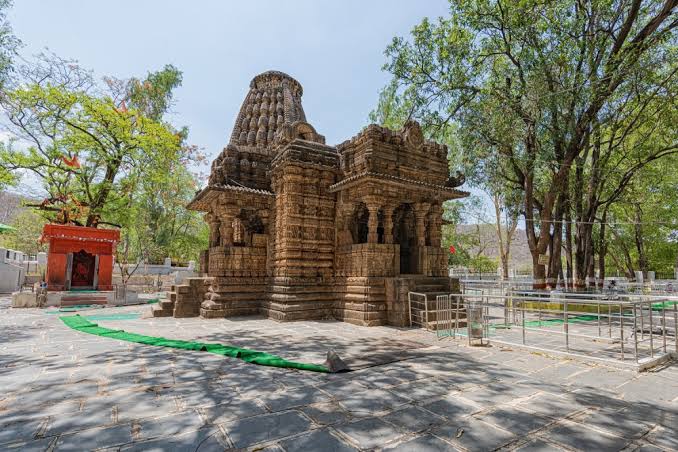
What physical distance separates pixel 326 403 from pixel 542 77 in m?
13.7

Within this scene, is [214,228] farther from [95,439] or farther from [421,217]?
[95,439]

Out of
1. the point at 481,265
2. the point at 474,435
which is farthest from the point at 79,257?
the point at 481,265

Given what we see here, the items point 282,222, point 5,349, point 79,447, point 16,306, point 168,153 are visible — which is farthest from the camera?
point 168,153

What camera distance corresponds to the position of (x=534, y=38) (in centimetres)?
1263

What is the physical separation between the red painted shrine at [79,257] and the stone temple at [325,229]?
1212cm

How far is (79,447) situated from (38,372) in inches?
117

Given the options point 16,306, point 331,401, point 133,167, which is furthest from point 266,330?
point 133,167

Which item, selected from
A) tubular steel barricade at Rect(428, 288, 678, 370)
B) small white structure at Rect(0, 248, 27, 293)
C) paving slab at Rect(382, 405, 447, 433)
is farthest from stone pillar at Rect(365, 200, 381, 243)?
small white structure at Rect(0, 248, 27, 293)

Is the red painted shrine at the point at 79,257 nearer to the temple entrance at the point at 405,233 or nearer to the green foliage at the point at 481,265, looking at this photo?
the temple entrance at the point at 405,233

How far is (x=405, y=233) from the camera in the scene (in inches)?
472

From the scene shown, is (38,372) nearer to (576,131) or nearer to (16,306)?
(16,306)

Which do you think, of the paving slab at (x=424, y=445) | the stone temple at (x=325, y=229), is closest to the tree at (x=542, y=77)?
the stone temple at (x=325, y=229)

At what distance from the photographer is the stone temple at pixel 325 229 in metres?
10.0

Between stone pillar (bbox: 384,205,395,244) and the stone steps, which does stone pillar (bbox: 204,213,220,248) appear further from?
the stone steps
